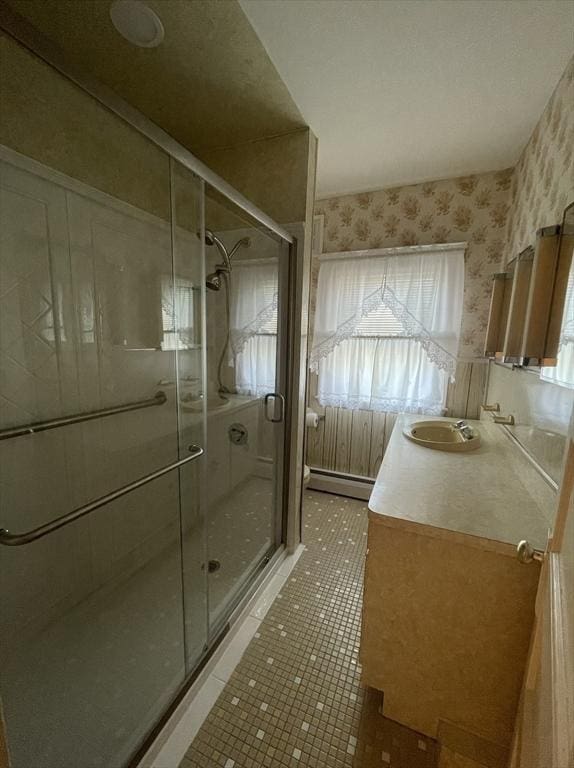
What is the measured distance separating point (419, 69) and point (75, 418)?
2.12 meters

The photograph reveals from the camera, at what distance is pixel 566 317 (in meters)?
1.04

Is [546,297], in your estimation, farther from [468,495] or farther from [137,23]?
[137,23]

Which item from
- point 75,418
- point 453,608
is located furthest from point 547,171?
point 75,418

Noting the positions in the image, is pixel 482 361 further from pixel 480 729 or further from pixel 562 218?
pixel 480 729

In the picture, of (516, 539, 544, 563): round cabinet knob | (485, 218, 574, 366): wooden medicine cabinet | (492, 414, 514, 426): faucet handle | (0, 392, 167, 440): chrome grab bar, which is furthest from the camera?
(492, 414, 514, 426): faucet handle

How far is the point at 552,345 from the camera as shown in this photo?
3.61 feet

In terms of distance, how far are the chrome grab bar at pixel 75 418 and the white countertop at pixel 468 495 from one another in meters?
1.24

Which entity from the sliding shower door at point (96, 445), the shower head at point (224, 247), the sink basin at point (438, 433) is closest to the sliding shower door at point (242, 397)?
the shower head at point (224, 247)

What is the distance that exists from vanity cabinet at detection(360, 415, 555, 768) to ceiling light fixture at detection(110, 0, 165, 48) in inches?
71.6

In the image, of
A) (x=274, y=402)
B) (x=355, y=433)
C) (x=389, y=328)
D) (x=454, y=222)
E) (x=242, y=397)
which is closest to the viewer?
(x=274, y=402)

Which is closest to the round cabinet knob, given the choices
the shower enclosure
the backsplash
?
the backsplash

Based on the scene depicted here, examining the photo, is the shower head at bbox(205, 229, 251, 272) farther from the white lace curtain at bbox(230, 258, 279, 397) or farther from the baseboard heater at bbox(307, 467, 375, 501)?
the baseboard heater at bbox(307, 467, 375, 501)

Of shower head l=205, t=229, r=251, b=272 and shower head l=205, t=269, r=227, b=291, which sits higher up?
shower head l=205, t=229, r=251, b=272

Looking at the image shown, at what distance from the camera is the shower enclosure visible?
3.66ft
